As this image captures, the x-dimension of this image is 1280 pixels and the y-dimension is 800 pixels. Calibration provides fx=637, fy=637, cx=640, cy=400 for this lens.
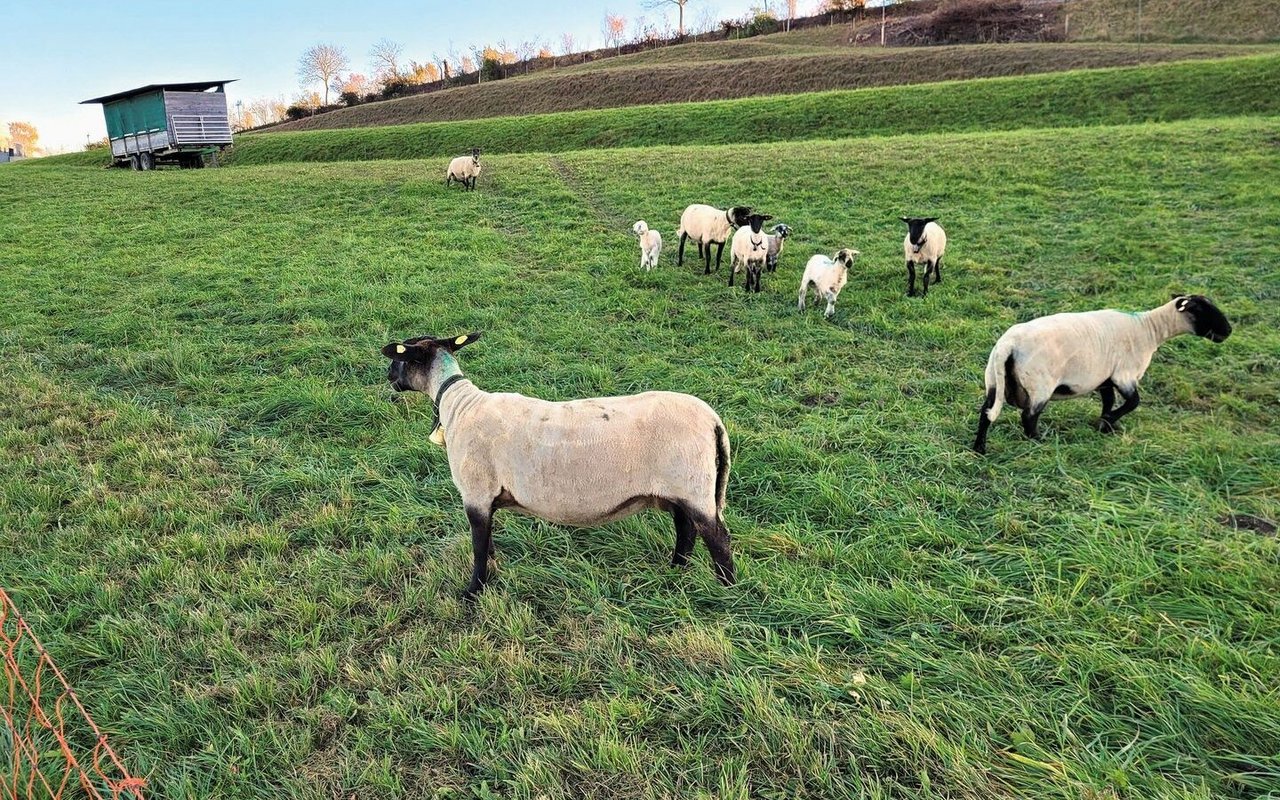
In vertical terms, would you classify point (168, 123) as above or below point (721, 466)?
above

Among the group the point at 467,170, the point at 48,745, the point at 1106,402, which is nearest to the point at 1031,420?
the point at 1106,402

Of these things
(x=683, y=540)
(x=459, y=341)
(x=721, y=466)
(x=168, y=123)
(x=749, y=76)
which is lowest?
(x=683, y=540)

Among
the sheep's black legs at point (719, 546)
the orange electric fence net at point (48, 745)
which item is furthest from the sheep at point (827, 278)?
the orange electric fence net at point (48, 745)

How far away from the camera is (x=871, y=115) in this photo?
27703mm

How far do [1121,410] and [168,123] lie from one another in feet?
128

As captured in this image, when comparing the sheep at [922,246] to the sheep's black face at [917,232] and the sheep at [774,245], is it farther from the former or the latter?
the sheep at [774,245]

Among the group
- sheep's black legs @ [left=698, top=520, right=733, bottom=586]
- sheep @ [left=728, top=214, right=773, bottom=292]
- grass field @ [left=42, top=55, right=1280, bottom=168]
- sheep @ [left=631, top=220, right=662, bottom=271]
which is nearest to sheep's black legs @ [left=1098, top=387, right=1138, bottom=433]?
sheep's black legs @ [left=698, top=520, right=733, bottom=586]

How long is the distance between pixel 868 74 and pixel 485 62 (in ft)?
150

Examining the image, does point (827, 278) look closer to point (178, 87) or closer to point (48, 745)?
point (48, 745)

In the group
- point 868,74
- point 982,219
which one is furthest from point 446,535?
point 868,74

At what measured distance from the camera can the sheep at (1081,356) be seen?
17.5 feet

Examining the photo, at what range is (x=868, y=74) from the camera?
38625 millimetres

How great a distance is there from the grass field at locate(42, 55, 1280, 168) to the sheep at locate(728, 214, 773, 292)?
53.6ft

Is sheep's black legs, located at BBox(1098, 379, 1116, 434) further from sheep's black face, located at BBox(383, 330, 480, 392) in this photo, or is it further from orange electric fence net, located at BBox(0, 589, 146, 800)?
orange electric fence net, located at BBox(0, 589, 146, 800)
